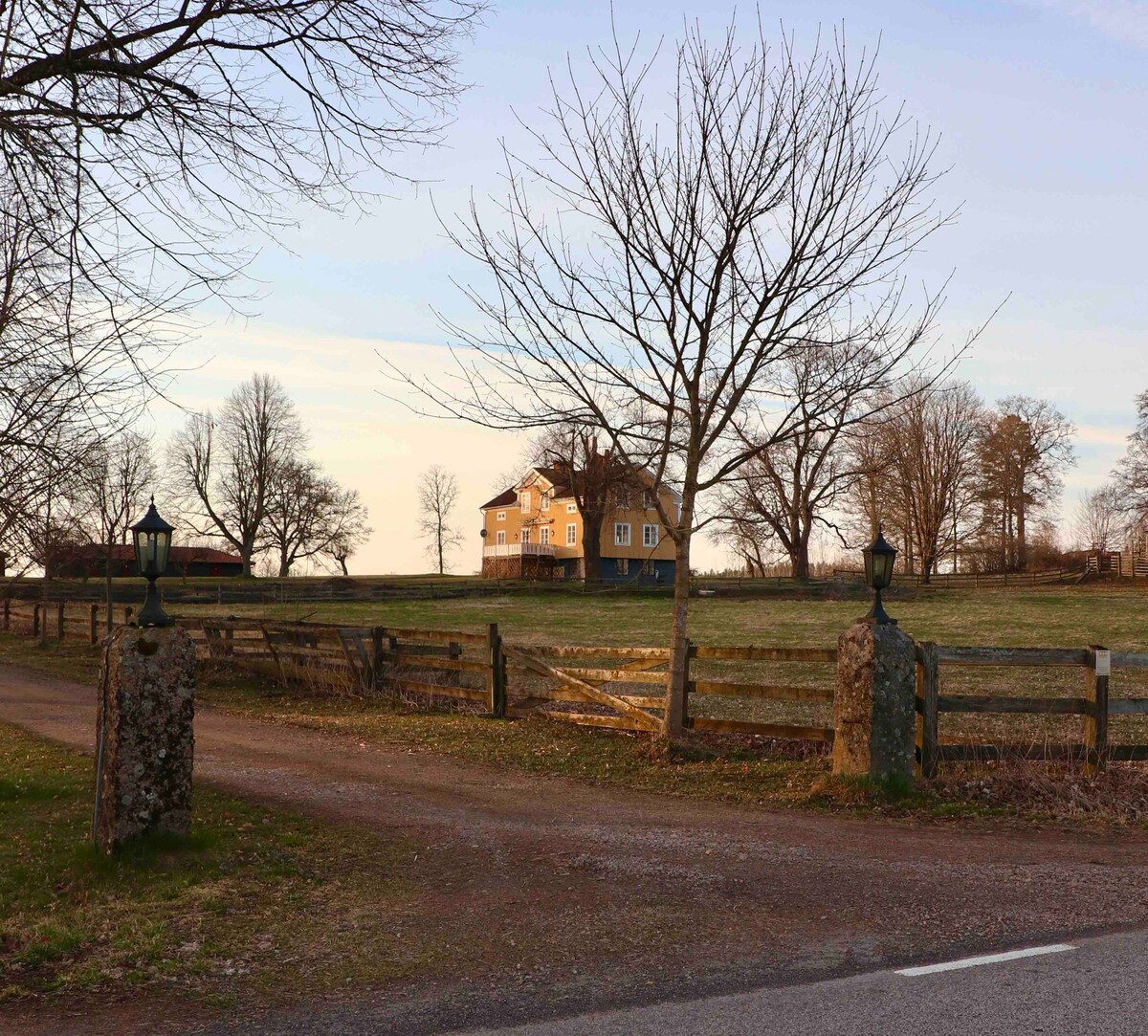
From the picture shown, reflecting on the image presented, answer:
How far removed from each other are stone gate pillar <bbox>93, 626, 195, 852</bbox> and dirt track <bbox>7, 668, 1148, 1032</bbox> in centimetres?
180

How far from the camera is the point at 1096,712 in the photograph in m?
10.1

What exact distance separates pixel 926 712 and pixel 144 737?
680 centimetres

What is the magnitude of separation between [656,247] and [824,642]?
18.3m

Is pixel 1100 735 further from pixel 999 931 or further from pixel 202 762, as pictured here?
pixel 202 762

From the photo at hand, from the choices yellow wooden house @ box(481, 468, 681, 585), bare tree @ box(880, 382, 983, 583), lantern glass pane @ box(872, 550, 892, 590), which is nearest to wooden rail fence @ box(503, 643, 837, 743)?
lantern glass pane @ box(872, 550, 892, 590)

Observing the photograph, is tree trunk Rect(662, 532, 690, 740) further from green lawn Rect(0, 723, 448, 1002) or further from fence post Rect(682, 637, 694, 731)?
green lawn Rect(0, 723, 448, 1002)

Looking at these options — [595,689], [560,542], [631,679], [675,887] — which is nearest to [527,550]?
[560,542]

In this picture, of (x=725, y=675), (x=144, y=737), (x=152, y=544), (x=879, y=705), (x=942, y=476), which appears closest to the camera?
(x=144, y=737)

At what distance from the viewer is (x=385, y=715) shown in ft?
50.2

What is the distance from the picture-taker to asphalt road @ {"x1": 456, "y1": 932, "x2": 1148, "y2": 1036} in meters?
4.66

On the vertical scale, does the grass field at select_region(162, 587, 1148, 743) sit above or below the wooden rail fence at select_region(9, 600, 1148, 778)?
below

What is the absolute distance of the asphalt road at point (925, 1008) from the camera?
15.3 ft

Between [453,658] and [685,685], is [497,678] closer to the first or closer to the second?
[453,658]

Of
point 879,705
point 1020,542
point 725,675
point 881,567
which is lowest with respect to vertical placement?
point 725,675
